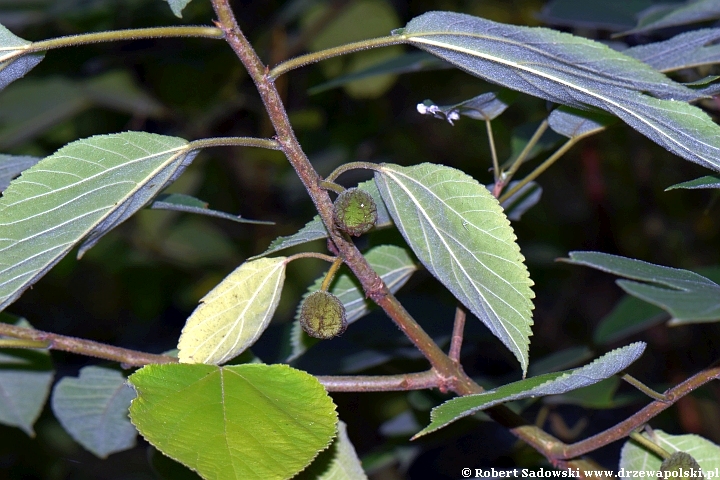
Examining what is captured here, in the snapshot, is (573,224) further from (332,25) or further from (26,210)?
(26,210)

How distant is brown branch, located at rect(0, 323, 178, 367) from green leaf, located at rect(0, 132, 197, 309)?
14 centimetres

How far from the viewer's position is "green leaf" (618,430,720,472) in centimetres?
109

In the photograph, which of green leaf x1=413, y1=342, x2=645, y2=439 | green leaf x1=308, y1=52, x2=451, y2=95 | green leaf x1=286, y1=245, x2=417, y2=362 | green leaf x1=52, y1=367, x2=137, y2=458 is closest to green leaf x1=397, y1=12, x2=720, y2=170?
green leaf x1=413, y1=342, x2=645, y2=439

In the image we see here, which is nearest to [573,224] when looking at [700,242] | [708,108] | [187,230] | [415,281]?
[700,242]

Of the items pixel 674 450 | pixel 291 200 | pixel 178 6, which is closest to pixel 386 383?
pixel 674 450

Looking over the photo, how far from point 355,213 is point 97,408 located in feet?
2.57

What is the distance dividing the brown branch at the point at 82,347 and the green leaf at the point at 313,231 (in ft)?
0.83

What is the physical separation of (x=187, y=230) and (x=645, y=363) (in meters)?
2.35

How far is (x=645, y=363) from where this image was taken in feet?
11.8

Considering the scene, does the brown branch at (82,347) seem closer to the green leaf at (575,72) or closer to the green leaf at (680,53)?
the green leaf at (575,72)

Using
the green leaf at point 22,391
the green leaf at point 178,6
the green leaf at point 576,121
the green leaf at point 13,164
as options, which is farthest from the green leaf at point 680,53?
the green leaf at point 22,391

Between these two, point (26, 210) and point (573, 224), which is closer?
point (26, 210)

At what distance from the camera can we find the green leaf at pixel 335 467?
1.12 m

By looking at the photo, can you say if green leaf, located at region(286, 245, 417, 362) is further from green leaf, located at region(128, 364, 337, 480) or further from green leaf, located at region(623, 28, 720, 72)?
green leaf, located at region(623, 28, 720, 72)
